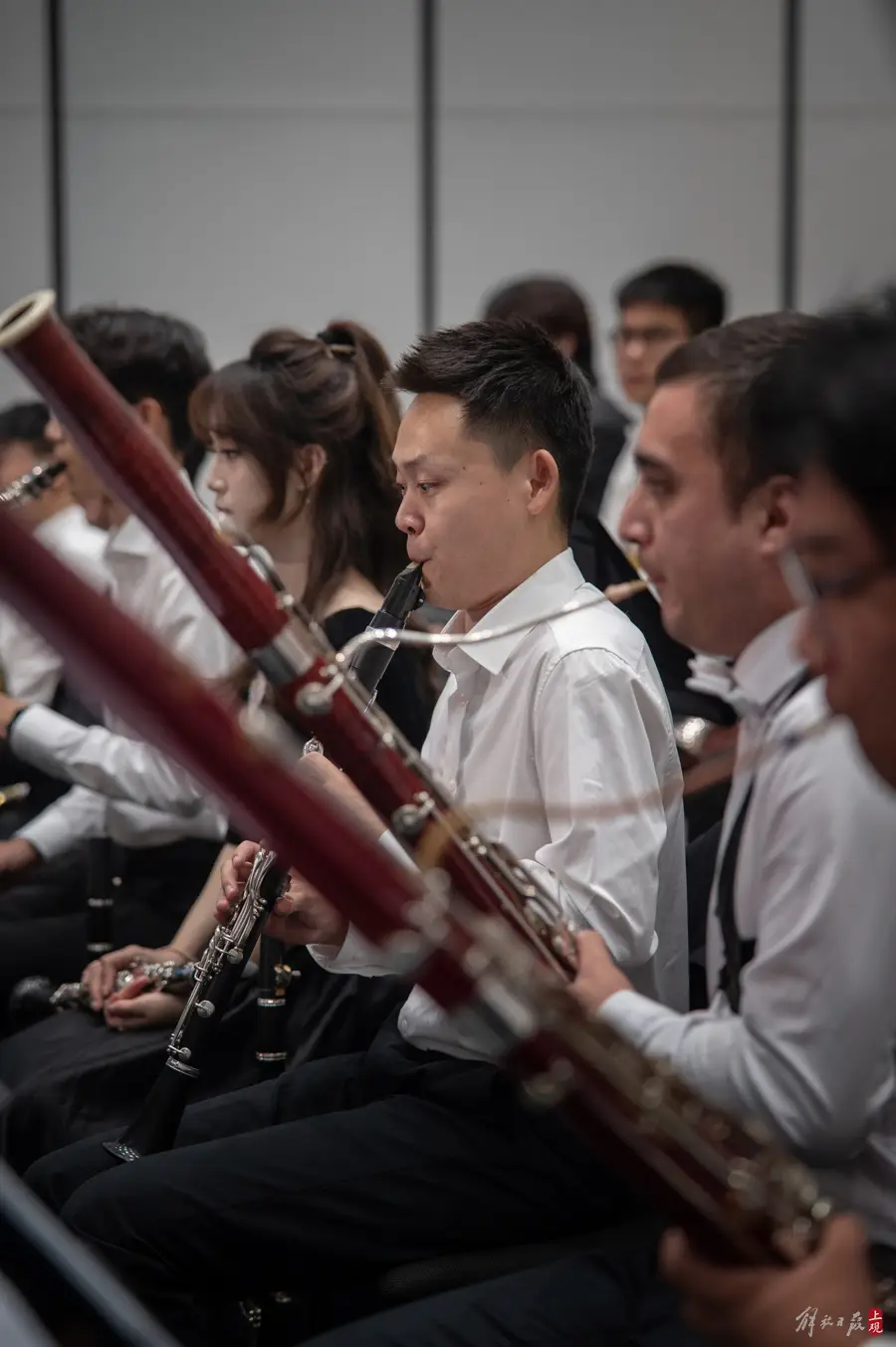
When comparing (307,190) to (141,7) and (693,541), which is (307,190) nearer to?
(141,7)

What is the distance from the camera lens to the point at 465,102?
509 cm

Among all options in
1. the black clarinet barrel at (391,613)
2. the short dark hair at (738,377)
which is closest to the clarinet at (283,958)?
the black clarinet barrel at (391,613)

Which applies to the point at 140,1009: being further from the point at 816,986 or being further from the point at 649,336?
the point at 649,336

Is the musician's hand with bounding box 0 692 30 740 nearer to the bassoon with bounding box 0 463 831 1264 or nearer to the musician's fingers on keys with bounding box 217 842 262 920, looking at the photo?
the musician's fingers on keys with bounding box 217 842 262 920

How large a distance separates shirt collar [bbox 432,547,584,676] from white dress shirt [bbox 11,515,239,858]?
2.57 feet

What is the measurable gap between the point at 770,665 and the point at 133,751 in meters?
1.39

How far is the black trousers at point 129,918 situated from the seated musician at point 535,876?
700 mm

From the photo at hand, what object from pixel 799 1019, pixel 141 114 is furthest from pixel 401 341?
pixel 799 1019

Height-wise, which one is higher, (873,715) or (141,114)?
(141,114)

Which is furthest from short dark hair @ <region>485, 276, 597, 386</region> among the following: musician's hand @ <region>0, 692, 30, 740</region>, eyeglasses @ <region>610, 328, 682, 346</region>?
musician's hand @ <region>0, 692, 30, 740</region>

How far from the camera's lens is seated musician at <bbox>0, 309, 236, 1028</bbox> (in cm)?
241

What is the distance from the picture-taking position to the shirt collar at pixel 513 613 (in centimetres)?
159

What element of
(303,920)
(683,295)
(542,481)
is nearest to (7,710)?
(303,920)

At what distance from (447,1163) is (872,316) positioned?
2.62 ft
